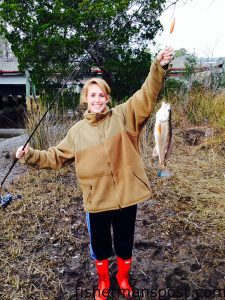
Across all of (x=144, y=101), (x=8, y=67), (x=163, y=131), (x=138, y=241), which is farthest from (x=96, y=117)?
(x=8, y=67)

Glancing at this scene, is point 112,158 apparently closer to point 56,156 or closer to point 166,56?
point 56,156

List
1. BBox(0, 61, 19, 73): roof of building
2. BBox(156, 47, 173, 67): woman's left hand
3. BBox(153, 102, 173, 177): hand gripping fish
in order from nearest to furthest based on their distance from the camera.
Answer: BBox(156, 47, 173, 67): woman's left hand < BBox(153, 102, 173, 177): hand gripping fish < BBox(0, 61, 19, 73): roof of building

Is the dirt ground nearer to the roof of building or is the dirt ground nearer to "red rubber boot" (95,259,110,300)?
"red rubber boot" (95,259,110,300)

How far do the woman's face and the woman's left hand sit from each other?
1.60 feet

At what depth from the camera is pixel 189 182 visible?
15.8 feet

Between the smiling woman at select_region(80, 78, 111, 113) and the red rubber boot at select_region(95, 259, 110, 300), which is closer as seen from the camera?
the smiling woman at select_region(80, 78, 111, 113)

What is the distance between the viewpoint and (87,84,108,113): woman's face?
2.26 meters

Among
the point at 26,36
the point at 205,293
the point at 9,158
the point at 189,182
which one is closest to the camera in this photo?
the point at 205,293

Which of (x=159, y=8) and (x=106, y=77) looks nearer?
(x=159, y=8)

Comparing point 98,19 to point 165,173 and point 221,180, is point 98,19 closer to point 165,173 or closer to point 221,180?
point 221,180

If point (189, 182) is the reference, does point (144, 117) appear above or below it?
above

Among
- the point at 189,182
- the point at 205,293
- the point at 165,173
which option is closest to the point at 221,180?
the point at 189,182

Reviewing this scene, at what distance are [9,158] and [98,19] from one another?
3.89 metres

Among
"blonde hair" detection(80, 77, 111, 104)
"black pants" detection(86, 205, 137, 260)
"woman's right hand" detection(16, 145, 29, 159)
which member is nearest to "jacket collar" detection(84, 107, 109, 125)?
"blonde hair" detection(80, 77, 111, 104)
